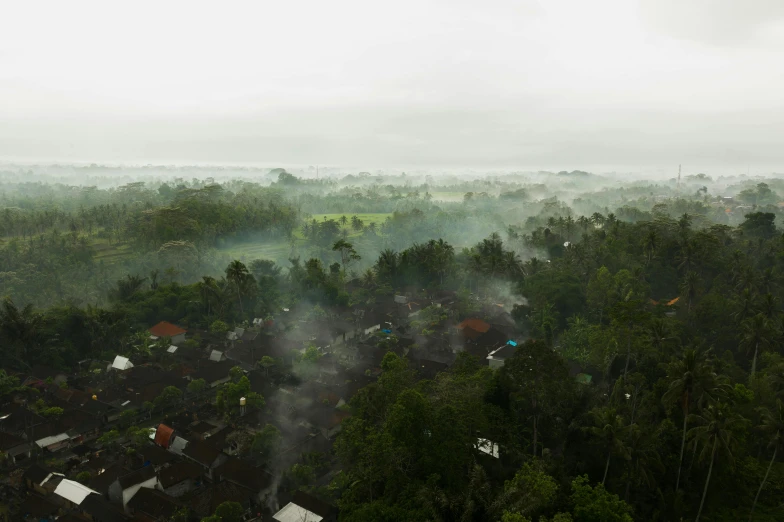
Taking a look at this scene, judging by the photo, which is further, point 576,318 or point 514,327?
point 514,327

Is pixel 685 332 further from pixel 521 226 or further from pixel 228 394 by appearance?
pixel 521 226

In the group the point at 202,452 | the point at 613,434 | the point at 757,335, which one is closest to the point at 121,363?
the point at 202,452

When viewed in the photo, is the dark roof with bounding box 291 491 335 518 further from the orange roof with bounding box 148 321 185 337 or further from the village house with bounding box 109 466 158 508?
the orange roof with bounding box 148 321 185 337

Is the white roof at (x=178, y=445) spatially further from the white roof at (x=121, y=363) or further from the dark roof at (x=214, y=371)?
the white roof at (x=121, y=363)

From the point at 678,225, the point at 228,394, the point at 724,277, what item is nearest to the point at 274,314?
the point at 228,394

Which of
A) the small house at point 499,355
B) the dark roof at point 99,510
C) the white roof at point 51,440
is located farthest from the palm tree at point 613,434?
the white roof at point 51,440

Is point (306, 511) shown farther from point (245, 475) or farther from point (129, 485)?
point (129, 485)
